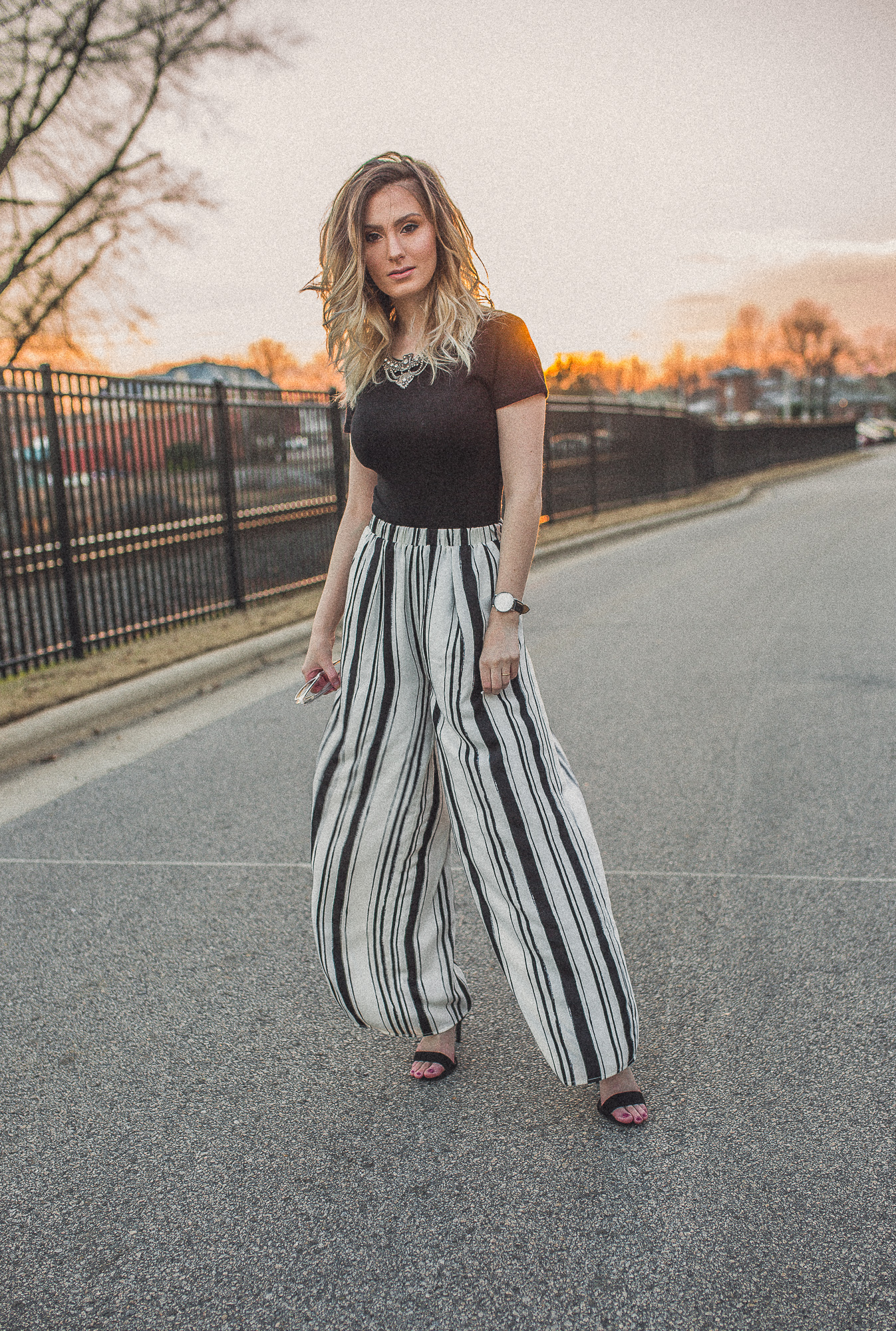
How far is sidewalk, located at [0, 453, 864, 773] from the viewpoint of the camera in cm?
561

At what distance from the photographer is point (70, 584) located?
287 inches

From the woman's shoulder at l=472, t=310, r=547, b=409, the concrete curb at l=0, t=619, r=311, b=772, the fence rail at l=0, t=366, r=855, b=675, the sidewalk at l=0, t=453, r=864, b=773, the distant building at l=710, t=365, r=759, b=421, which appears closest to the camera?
the woman's shoulder at l=472, t=310, r=547, b=409

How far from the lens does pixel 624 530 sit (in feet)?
53.3

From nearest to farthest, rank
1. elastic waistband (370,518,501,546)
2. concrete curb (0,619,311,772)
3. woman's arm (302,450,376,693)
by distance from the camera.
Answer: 1. elastic waistband (370,518,501,546)
2. woman's arm (302,450,376,693)
3. concrete curb (0,619,311,772)

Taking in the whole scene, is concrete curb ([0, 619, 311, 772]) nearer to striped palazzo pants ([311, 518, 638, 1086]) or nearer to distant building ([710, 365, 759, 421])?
striped palazzo pants ([311, 518, 638, 1086])

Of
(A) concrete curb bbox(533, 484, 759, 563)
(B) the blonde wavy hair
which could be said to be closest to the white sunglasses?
(B) the blonde wavy hair

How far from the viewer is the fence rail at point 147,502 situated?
6.93 metres

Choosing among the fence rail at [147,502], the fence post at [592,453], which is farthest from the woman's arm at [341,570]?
the fence post at [592,453]

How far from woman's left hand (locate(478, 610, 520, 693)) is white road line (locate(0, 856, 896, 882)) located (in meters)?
1.67

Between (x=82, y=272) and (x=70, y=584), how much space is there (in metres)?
14.6

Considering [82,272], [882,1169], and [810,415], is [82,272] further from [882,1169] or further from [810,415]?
[810,415]

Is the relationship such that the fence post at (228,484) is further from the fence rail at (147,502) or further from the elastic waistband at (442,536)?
the elastic waistband at (442,536)

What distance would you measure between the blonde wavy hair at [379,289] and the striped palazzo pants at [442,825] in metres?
0.35

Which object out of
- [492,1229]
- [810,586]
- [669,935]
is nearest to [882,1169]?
[492,1229]
